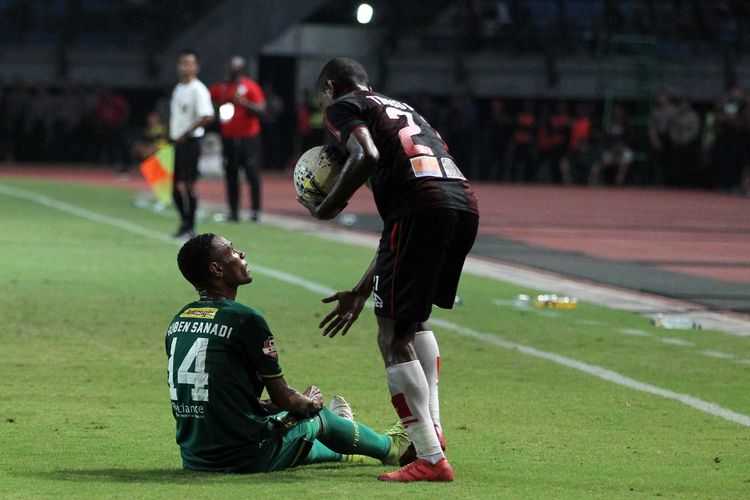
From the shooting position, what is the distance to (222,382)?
6266mm

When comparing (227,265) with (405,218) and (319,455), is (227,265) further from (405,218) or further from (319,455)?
(319,455)

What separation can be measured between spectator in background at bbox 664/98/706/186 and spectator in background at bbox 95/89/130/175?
Result: 43.0 feet

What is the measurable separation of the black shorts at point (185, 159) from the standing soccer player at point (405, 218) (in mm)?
11799

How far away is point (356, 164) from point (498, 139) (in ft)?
103

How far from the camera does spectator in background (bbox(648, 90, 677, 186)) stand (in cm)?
3506

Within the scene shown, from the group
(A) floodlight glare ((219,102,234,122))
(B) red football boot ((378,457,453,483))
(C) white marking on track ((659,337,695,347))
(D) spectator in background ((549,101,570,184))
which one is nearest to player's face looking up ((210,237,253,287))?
(B) red football boot ((378,457,453,483))

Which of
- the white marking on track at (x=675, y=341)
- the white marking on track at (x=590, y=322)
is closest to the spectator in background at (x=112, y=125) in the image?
the white marking on track at (x=590, y=322)

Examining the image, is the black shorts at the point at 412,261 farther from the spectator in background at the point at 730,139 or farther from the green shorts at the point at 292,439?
the spectator in background at the point at 730,139

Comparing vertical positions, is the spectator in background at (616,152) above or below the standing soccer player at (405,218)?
below

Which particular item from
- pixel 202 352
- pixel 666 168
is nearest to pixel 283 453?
pixel 202 352

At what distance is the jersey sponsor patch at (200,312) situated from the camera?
20.8 ft

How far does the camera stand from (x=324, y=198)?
6.44 meters

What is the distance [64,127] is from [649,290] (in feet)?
93.9

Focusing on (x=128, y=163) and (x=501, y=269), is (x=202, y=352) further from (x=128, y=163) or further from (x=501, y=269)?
(x=128, y=163)
